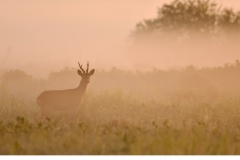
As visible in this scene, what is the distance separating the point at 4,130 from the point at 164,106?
20.6 feet

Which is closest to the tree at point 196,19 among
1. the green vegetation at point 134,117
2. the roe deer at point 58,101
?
the green vegetation at point 134,117

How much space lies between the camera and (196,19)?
44688mm

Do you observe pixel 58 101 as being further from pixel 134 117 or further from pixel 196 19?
pixel 196 19

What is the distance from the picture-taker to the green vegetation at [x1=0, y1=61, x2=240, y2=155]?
9352 millimetres

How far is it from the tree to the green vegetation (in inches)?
770

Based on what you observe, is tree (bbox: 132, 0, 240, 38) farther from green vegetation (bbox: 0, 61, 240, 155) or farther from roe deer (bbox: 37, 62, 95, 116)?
roe deer (bbox: 37, 62, 95, 116)

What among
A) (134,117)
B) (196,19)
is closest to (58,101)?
(134,117)

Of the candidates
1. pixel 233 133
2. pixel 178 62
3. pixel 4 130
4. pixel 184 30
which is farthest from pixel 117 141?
pixel 184 30

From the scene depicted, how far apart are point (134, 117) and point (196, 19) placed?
100 ft

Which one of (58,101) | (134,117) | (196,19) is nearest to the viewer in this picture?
(58,101)

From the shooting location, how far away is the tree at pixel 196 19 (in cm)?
4381

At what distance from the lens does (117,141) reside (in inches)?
389

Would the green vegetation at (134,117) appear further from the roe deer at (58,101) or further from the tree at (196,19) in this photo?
the tree at (196,19)

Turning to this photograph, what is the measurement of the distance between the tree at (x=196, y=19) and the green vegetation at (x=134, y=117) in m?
19.6
